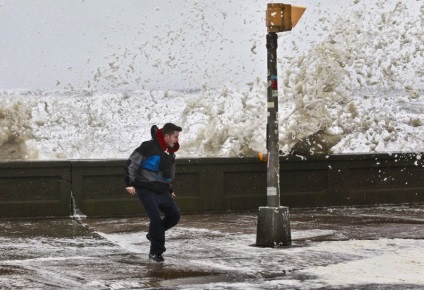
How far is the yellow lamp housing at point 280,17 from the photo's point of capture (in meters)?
11.9

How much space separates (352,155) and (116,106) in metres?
5.96

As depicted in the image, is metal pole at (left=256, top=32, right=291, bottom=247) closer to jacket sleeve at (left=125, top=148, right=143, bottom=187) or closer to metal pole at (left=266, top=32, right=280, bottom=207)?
metal pole at (left=266, top=32, right=280, bottom=207)

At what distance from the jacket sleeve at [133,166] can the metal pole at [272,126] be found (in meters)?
2.15

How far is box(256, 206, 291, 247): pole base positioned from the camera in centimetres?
1178

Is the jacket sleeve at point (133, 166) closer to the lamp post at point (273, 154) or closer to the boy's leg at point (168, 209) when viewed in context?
the boy's leg at point (168, 209)

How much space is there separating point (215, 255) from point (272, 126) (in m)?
2.00

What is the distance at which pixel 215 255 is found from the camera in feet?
36.3

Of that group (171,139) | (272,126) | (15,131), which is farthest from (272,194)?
(15,131)

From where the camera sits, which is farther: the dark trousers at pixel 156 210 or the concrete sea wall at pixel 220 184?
the concrete sea wall at pixel 220 184

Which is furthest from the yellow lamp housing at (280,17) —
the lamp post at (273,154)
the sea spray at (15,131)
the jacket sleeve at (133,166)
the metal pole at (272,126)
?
the sea spray at (15,131)

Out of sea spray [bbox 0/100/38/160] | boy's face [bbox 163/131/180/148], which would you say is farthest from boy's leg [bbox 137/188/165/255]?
sea spray [bbox 0/100/38/160]

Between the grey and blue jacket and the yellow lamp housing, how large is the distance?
230 cm

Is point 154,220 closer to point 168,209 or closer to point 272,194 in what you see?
point 168,209

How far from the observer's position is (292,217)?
51.8 ft
